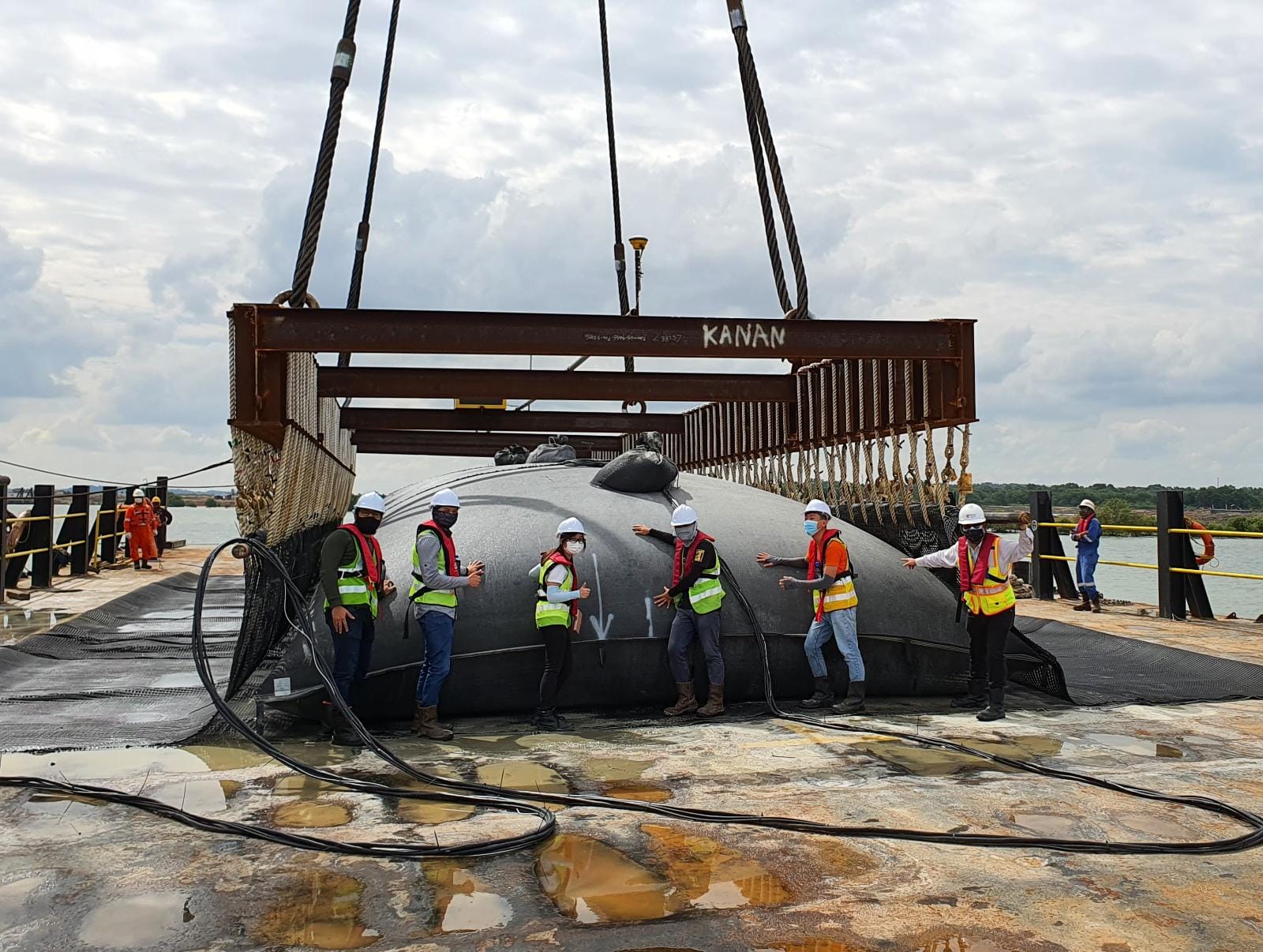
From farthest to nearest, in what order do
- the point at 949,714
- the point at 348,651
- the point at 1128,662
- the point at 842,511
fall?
the point at 842,511, the point at 1128,662, the point at 949,714, the point at 348,651

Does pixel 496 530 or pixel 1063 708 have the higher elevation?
pixel 496 530

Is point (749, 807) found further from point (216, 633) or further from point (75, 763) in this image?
point (216, 633)

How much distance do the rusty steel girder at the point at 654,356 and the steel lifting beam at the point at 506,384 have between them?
15mm

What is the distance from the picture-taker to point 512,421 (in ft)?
59.5

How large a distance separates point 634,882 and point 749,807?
56.1 inches

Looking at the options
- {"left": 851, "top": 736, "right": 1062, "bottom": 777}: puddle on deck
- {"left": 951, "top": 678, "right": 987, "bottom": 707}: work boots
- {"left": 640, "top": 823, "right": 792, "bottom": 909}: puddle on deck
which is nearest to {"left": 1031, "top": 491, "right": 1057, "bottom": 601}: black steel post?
{"left": 951, "top": 678, "right": 987, "bottom": 707}: work boots

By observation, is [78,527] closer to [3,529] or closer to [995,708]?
[3,529]

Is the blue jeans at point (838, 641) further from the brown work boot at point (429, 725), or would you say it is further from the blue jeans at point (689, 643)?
the brown work boot at point (429, 725)

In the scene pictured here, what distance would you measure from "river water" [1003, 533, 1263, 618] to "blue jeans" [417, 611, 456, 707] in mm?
12863

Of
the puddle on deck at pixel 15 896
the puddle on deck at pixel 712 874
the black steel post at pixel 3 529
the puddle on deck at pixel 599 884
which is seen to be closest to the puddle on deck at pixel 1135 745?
the puddle on deck at pixel 712 874

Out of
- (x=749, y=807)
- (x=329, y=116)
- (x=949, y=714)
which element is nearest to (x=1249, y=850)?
(x=749, y=807)

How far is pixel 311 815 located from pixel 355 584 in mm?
2436

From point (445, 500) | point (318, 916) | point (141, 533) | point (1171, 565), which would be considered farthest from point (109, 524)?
point (318, 916)

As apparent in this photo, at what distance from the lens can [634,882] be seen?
516 centimetres
